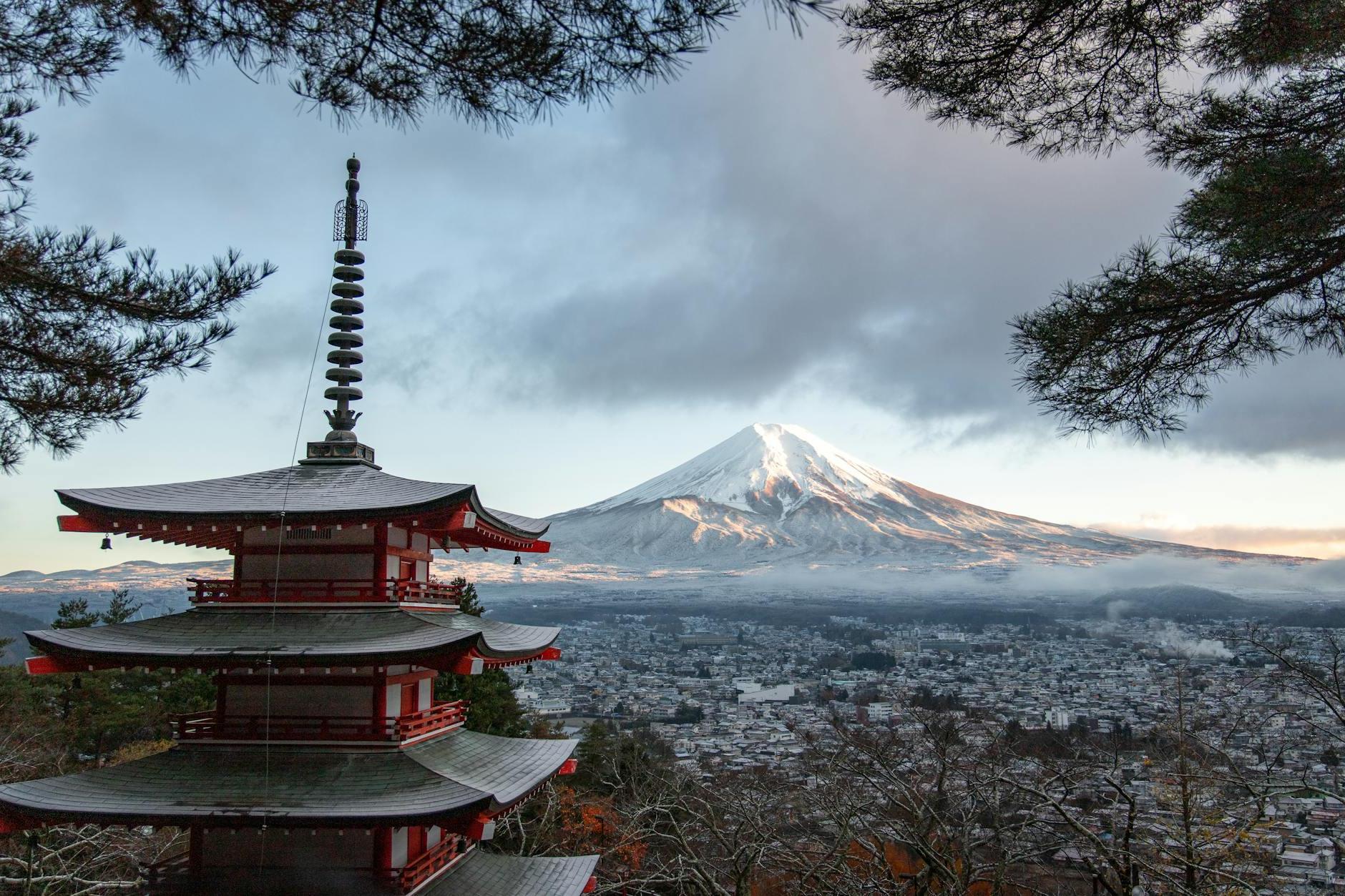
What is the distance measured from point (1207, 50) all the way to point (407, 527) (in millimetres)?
7329

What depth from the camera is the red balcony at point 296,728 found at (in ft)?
26.8

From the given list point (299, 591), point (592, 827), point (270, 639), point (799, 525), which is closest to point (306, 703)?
point (270, 639)

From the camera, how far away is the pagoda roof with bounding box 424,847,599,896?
8.75 metres

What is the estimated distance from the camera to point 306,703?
8414 millimetres

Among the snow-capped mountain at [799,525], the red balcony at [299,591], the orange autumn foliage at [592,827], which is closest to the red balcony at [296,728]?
the red balcony at [299,591]

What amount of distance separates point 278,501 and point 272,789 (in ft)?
8.18

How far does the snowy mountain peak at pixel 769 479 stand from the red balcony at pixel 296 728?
2989 inches

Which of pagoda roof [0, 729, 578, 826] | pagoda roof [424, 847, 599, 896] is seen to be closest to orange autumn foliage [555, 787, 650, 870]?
pagoda roof [424, 847, 599, 896]

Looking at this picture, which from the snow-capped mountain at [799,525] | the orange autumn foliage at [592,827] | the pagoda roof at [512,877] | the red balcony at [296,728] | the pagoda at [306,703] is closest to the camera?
the pagoda at [306,703]

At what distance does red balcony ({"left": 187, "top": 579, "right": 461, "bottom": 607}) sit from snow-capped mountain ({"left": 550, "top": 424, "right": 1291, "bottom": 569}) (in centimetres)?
6998

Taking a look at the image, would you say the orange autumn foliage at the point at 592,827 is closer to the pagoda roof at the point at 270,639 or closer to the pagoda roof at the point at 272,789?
the pagoda roof at the point at 272,789

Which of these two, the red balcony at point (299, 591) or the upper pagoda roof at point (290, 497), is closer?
the upper pagoda roof at point (290, 497)

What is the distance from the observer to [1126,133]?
538 centimetres

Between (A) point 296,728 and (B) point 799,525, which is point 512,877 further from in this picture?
(B) point 799,525
